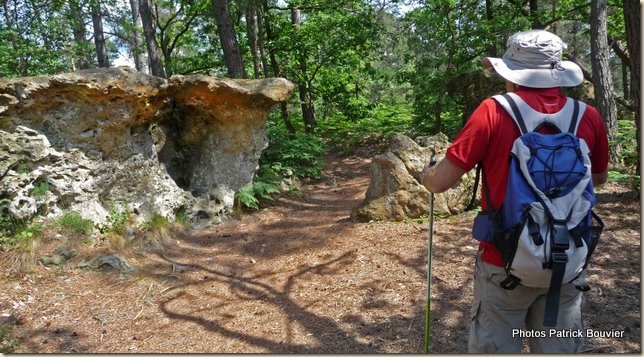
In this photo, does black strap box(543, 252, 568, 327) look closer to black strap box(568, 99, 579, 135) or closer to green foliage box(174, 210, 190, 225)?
black strap box(568, 99, 579, 135)

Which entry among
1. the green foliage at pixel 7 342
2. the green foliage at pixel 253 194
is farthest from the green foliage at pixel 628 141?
the green foliage at pixel 7 342

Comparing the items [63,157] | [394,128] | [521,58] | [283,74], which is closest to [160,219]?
[63,157]

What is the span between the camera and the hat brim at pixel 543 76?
2217 millimetres

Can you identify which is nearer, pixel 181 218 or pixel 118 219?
pixel 118 219

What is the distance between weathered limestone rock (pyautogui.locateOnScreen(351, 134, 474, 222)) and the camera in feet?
22.1

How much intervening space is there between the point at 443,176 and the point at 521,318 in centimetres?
81

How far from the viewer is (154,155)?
25.2 ft

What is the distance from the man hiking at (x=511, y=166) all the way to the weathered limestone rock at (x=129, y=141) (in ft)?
18.7

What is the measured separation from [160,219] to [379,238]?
3537mm

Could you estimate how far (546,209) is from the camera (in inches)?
79.7

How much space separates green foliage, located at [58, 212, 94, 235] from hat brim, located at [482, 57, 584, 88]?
5.92 meters

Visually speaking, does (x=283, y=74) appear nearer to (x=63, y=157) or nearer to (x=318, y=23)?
(x=318, y=23)

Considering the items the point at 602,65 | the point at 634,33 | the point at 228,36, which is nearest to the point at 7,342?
the point at 634,33

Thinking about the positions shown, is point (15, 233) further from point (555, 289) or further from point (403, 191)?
point (555, 289)
